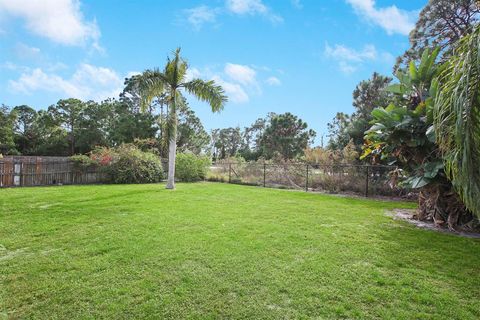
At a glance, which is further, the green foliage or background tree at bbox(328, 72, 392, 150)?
background tree at bbox(328, 72, 392, 150)

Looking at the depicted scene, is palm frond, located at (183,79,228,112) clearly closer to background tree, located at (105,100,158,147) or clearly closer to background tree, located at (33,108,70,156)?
background tree, located at (105,100,158,147)

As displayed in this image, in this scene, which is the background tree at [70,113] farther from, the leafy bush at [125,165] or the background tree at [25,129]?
the leafy bush at [125,165]

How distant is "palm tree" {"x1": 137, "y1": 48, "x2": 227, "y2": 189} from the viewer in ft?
33.8

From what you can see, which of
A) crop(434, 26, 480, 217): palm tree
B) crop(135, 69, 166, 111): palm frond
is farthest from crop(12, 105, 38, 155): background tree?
crop(434, 26, 480, 217): palm tree

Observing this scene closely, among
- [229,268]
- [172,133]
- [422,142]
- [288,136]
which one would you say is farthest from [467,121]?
[288,136]

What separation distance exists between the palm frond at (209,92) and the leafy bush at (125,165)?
16.4 ft

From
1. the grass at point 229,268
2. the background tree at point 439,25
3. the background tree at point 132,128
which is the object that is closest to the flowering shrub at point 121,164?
the grass at point 229,268

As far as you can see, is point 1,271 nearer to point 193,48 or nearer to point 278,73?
point 193,48

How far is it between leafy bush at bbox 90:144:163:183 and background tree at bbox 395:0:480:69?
14483mm

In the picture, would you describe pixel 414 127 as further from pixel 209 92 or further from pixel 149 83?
pixel 149 83

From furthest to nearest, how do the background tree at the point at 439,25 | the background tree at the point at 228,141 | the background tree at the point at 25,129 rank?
the background tree at the point at 228,141
the background tree at the point at 25,129
the background tree at the point at 439,25

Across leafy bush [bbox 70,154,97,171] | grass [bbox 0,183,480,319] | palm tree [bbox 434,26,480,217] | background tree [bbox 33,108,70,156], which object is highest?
background tree [bbox 33,108,70,156]

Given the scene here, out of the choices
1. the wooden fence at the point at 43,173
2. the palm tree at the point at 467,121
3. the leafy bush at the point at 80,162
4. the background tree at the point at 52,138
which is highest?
the background tree at the point at 52,138

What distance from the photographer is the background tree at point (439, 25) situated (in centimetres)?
1219
